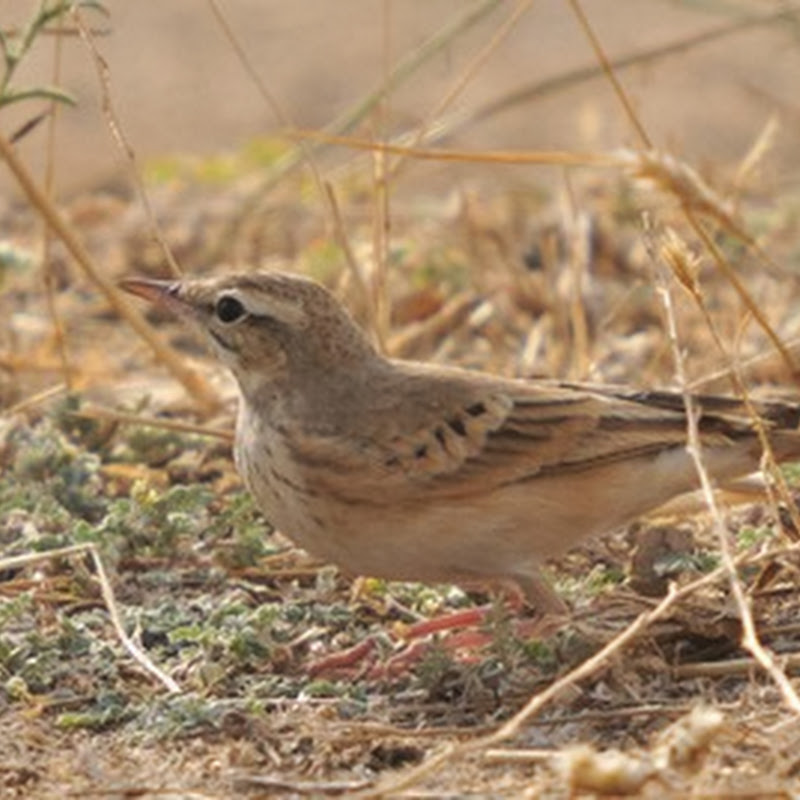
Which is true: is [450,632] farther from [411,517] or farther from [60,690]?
[60,690]

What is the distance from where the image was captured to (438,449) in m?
6.20

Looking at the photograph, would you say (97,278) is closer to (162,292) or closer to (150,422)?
(150,422)

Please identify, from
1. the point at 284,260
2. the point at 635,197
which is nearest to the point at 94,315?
the point at 284,260

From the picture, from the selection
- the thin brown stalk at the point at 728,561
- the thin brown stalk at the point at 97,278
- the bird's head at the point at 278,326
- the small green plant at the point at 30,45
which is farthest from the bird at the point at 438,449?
the thin brown stalk at the point at 97,278

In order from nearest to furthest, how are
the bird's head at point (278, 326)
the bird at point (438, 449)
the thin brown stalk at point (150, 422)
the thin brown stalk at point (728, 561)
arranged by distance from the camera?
the thin brown stalk at point (728, 561)
the bird at point (438, 449)
the bird's head at point (278, 326)
the thin brown stalk at point (150, 422)

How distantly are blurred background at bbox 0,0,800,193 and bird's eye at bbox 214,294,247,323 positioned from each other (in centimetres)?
576

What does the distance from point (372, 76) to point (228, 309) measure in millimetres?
8475

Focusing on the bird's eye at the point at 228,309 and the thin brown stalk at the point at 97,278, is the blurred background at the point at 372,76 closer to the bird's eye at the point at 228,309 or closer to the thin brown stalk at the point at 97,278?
the thin brown stalk at the point at 97,278

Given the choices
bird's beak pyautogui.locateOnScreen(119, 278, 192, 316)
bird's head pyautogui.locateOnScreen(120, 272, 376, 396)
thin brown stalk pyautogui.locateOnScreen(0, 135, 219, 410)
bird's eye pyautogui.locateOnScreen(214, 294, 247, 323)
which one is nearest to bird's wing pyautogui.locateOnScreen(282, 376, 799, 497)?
bird's head pyautogui.locateOnScreen(120, 272, 376, 396)

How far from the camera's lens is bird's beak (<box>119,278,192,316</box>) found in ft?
22.1

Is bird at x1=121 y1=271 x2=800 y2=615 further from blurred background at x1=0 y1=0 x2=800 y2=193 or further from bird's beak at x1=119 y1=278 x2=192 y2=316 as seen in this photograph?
blurred background at x1=0 y1=0 x2=800 y2=193

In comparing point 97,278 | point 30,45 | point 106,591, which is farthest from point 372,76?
point 106,591

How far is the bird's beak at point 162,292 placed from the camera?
673 centimetres

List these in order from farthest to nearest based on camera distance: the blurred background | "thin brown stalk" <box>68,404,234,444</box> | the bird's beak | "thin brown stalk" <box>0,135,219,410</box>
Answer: the blurred background → "thin brown stalk" <box>68,404,234,444</box> → "thin brown stalk" <box>0,135,219,410</box> → the bird's beak
